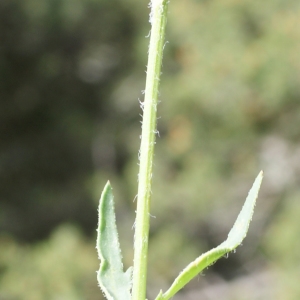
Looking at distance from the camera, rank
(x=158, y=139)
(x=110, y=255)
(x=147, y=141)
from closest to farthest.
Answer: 1. (x=147, y=141)
2. (x=110, y=255)
3. (x=158, y=139)

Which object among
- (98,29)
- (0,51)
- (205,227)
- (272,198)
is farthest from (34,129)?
(272,198)

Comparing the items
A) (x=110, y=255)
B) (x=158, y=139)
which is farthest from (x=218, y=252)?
(x=158, y=139)

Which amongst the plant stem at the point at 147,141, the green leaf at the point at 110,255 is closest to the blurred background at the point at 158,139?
the green leaf at the point at 110,255

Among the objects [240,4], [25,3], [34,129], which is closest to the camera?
[240,4]

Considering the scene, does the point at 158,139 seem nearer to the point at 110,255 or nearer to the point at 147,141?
the point at 110,255

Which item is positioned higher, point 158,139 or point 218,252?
point 158,139

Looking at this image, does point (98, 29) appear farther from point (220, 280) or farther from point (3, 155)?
point (220, 280)
